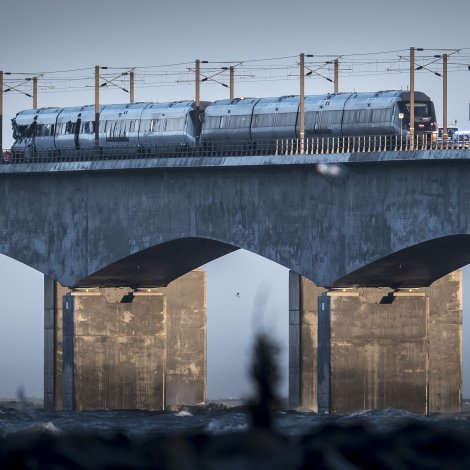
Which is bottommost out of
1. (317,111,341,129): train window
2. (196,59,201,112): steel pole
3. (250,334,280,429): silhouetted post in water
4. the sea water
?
the sea water

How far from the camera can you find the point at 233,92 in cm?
7888

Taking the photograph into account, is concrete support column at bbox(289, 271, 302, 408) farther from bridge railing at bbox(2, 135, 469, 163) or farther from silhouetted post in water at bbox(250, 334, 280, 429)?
silhouetted post in water at bbox(250, 334, 280, 429)

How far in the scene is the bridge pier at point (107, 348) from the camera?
7344cm

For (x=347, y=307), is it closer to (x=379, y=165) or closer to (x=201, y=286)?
(x=379, y=165)

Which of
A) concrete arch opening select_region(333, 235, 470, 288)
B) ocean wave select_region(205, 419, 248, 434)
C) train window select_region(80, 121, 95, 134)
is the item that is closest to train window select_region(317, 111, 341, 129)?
concrete arch opening select_region(333, 235, 470, 288)

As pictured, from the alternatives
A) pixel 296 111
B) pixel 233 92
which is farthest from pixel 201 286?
pixel 296 111

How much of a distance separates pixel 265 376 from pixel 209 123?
54194 mm

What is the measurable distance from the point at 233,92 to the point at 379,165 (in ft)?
61.6

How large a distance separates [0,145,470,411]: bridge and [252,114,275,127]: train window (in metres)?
1.81

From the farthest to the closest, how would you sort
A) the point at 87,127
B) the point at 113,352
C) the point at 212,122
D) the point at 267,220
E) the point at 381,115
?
the point at 113,352, the point at 87,127, the point at 212,122, the point at 267,220, the point at 381,115

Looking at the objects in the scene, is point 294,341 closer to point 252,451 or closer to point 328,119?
point 328,119

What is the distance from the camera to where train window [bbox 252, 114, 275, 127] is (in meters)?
68.1

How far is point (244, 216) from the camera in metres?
65.3

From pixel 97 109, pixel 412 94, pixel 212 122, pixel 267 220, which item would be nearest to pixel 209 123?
pixel 212 122
